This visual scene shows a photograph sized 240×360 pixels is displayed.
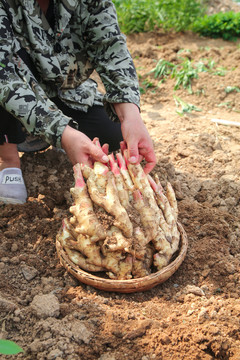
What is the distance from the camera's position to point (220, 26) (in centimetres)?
618

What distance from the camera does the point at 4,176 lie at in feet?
8.81

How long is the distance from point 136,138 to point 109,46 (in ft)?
2.44

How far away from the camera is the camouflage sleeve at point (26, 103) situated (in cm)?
210

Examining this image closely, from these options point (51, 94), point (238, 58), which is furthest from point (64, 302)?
point (238, 58)

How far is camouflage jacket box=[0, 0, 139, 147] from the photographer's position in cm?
213

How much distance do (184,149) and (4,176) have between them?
5.16ft

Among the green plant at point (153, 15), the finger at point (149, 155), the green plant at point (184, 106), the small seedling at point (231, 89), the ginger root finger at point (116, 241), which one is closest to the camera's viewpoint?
the ginger root finger at point (116, 241)

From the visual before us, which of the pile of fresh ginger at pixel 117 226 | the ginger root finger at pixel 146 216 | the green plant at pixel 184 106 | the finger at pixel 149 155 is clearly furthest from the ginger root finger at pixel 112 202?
the green plant at pixel 184 106

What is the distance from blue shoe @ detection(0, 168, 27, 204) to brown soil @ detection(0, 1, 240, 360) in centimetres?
8

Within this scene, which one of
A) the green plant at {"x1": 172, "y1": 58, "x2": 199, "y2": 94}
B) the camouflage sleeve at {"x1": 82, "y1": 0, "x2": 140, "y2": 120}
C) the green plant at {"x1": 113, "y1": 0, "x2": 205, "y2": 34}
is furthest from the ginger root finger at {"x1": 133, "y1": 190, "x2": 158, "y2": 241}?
the green plant at {"x1": 113, "y1": 0, "x2": 205, "y2": 34}

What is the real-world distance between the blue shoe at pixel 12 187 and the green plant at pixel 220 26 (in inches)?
187

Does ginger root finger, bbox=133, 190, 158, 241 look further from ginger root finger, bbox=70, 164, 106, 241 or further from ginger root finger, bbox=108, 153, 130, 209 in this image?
ginger root finger, bbox=70, 164, 106, 241

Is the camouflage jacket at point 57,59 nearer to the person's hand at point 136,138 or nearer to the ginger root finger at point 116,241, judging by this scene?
the person's hand at point 136,138

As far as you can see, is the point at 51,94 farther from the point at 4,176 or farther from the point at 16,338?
the point at 16,338
